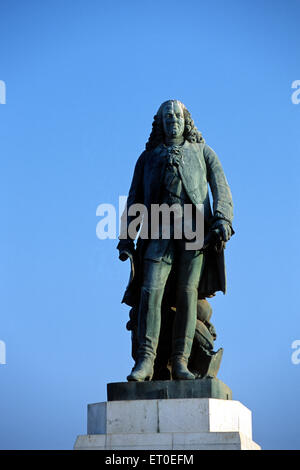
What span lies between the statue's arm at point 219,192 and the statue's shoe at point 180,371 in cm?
179

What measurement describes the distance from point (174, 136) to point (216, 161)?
0.68m

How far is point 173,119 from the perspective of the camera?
41.3 ft

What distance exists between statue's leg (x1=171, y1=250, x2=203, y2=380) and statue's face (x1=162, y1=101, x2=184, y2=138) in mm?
1708

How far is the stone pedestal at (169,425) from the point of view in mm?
10680

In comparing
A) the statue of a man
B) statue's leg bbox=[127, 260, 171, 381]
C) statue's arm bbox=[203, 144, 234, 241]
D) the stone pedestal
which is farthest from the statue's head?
the stone pedestal

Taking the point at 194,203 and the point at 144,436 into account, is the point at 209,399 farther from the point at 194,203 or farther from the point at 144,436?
the point at 194,203

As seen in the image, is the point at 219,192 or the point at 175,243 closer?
the point at 175,243

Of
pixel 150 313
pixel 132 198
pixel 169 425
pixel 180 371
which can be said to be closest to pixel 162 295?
pixel 150 313

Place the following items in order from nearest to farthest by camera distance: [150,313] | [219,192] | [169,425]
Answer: [169,425], [150,313], [219,192]

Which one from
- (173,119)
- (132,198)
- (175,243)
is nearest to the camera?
(175,243)

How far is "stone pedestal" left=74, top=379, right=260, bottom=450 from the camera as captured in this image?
10.7m

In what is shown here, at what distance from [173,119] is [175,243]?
1.73 m

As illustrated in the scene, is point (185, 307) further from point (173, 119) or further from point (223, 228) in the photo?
point (173, 119)

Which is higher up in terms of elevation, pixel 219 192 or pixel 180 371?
pixel 219 192
